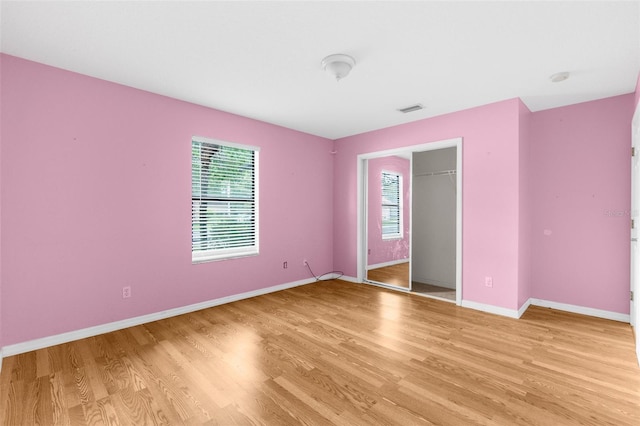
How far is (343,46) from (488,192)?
8.45 feet

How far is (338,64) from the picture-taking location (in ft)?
8.36

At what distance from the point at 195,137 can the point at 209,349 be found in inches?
99.8

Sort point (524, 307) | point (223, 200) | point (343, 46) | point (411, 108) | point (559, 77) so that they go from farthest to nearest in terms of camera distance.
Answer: point (223, 200) → point (411, 108) → point (524, 307) → point (559, 77) → point (343, 46)

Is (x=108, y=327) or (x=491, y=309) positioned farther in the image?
(x=491, y=309)

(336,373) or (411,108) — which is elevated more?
(411,108)

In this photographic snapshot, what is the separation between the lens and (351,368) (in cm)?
231

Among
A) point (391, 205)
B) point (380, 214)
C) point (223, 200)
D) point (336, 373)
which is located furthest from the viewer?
point (391, 205)

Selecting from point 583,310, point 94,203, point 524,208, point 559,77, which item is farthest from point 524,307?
point 94,203

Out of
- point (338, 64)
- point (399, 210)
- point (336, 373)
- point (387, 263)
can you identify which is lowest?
point (336, 373)

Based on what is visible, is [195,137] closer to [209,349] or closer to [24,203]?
[24,203]

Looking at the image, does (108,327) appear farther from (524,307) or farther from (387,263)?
(387,263)

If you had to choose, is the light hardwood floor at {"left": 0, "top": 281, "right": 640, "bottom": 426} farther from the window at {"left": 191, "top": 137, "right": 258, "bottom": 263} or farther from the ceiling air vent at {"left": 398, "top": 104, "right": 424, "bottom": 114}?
the ceiling air vent at {"left": 398, "top": 104, "right": 424, "bottom": 114}

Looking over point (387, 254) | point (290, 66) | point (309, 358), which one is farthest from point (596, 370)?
point (387, 254)

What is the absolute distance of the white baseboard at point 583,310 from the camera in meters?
3.36
